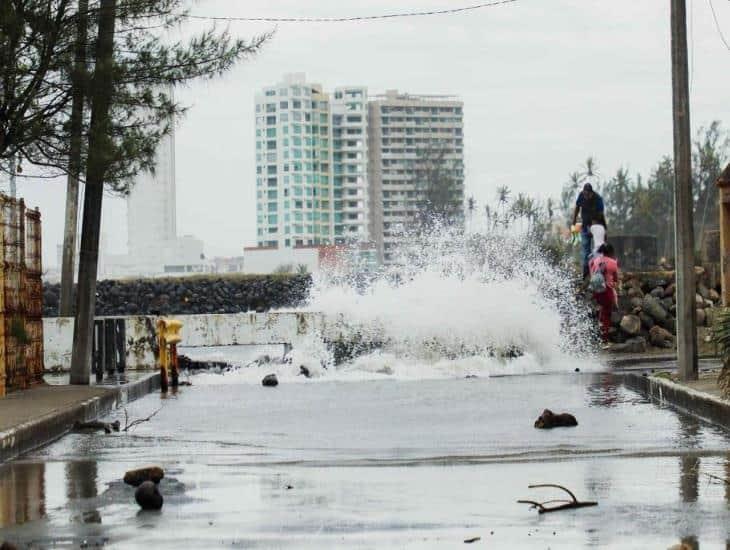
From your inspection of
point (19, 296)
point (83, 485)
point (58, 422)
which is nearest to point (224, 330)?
point (19, 296)

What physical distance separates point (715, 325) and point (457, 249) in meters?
20.3

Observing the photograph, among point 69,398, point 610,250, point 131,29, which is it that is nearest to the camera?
point 69,398

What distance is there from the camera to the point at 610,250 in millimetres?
34594

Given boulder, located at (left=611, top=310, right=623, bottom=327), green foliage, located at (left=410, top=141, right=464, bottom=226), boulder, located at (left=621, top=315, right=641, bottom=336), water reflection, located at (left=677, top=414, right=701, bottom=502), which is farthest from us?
green foliage, located at (left=410, top=141, right=464, bottom=226)

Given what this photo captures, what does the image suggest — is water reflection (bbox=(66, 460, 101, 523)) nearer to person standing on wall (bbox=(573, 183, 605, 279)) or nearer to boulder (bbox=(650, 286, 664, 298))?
person standing on wall (bbox=(573, 183, 605, 279))

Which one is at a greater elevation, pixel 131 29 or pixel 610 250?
pixel 131 29

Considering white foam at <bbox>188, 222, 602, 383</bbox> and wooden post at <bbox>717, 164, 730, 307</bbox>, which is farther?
white foam at <bbox>188, 222, 602, 383</bbox>

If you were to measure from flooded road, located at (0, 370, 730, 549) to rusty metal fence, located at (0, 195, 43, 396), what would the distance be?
2.24 m

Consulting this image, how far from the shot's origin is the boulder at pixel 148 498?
31.7ft

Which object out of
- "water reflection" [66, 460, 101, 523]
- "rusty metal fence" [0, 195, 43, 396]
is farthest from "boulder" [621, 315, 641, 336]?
"water reflection" [66, 460, 101, 523]

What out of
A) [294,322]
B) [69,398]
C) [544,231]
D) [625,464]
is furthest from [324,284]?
[544,231]

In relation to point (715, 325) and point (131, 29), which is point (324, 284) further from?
point (715, 325)

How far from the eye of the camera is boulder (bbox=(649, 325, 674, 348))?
34.1 m

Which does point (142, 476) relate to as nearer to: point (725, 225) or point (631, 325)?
point (725, 225)
